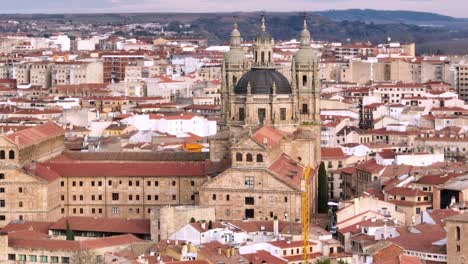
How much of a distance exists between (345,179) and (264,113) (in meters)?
13.5

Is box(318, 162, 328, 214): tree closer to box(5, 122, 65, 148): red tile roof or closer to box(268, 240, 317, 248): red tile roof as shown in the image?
box(5, 122, 65, 148): red tile roof

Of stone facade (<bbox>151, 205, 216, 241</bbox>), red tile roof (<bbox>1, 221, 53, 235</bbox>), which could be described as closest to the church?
stone facade (<bbox>151, 205, 216, 241</bbox>)

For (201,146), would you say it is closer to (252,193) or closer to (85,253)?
(252,193)

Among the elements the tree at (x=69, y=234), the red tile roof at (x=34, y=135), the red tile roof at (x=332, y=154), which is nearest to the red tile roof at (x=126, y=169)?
the red tile roof at (x=34, y=135)

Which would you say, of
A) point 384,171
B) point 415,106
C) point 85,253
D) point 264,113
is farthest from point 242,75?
point 415,106

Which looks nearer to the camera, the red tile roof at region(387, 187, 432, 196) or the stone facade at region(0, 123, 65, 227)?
the stone facade at region(0, 123, 65, 227)

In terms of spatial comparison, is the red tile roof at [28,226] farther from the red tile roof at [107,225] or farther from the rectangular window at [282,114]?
the rectangular window at [282,114]

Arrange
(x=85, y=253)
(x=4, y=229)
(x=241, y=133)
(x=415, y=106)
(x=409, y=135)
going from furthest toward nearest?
(x=415, y=106) → (x=409, y=135) → (x=241, y=133) → (x=4, y=229) → (x=85, y=253)

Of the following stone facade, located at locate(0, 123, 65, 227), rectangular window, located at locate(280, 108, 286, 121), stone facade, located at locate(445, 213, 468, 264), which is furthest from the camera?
rectangular window, located at locate(280, 108, 286, 121)

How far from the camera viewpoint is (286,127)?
3792 inches

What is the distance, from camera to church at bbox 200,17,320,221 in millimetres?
86438

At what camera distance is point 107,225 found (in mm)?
84500

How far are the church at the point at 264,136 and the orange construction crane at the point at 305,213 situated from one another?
1.22 ft

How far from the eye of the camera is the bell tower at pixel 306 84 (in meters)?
99.5
